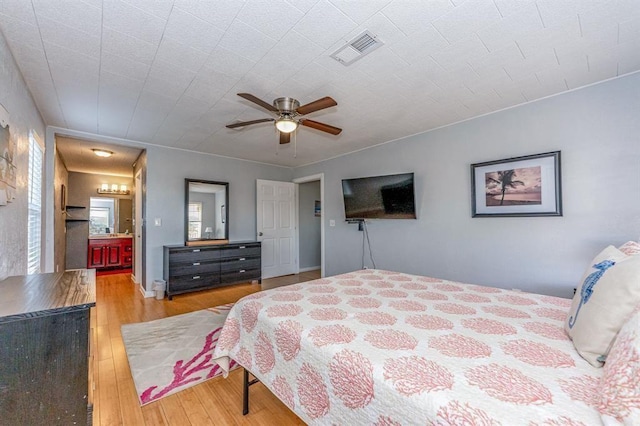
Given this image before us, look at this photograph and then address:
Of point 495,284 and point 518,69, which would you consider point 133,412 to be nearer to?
point 495,284

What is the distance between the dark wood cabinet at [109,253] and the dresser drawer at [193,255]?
3.34 metres

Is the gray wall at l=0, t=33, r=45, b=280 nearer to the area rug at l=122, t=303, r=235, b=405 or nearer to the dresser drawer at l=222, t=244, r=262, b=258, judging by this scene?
the area rug at l=122, t=303, r=235, b=405

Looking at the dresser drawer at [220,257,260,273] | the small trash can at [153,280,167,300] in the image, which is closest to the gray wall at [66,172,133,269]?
the small trash can at [153,280,167,300]

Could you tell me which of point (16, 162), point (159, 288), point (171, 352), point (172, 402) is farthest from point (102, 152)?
point (172, 402)

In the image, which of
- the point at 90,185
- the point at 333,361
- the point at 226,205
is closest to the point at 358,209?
the point at 226,205

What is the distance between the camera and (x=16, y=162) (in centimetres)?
194

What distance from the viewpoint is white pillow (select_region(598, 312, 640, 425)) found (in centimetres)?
63

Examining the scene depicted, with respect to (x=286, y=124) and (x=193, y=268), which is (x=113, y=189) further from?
(x=286, y=124)

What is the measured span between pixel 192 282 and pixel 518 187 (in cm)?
452

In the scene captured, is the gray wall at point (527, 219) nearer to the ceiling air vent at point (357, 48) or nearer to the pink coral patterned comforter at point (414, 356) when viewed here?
the pink coral patterned comforter at point (414, 356)

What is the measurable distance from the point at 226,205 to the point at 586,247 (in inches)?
191

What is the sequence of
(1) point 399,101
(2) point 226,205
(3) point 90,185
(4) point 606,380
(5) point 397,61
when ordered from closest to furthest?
(4) point 606,380 < (5) point 397,61 < (1) point 399,101 < (2) point 226,205 < (3) point 90,185

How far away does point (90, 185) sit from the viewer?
21.4 ft

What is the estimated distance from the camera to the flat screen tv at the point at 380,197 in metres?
3.67
